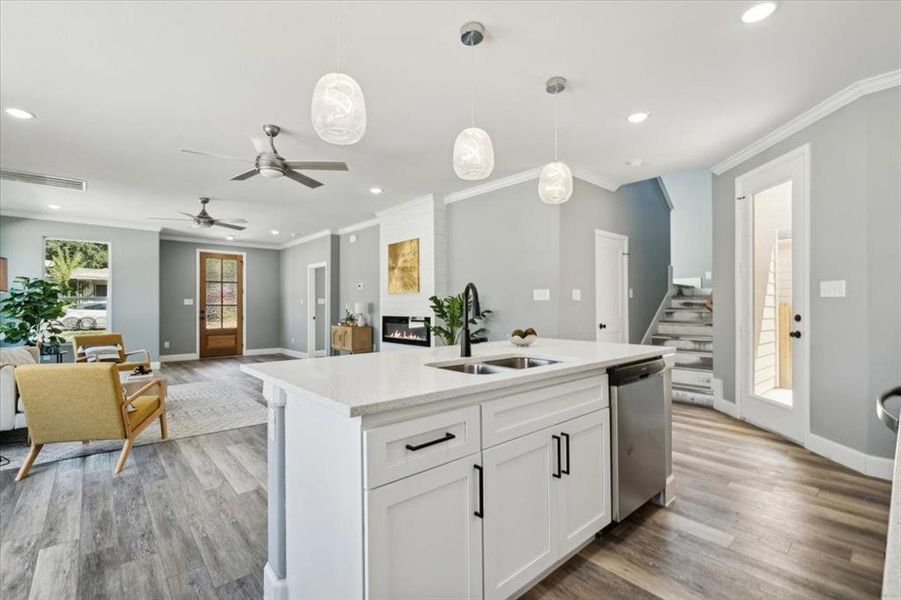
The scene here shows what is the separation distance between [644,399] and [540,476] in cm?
89

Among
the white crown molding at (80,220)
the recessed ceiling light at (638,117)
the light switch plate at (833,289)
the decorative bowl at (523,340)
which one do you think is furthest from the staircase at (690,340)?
the white crown molding at (80,220)

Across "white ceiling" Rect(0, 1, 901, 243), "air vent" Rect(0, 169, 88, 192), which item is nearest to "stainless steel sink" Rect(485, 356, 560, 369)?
"white ceiling" Rect(0, 1, 901, 243)

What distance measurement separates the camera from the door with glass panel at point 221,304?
8.75m

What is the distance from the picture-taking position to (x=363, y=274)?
7.31 metres

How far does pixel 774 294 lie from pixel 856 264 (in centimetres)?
87

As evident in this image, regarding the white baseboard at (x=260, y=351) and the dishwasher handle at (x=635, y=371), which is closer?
the dishwasher handle at (x=635, y=371)

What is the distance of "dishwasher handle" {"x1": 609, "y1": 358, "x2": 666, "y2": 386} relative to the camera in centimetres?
201

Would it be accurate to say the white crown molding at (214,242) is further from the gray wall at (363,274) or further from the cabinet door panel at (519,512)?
the cabinet door panel at (519,512)

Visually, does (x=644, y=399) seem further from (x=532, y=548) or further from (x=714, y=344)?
(x=714, y=344)

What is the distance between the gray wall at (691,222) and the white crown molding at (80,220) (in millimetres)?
9100

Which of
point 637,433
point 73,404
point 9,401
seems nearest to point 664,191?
point 637,433

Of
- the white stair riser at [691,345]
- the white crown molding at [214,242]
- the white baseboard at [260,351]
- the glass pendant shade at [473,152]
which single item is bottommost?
the white baseboard at [260,351]

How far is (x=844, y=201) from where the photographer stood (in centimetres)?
294

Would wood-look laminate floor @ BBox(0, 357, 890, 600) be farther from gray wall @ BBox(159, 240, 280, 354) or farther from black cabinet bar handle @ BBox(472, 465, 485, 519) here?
gray wall @ BBox(159, 240, 280, 354)
